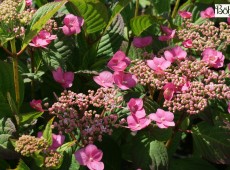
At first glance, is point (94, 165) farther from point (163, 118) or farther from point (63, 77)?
point (63, 77)

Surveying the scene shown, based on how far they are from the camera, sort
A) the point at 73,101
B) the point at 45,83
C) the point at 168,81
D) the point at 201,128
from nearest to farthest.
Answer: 1. the point at 73,101
2. the point at 168,81
3. the point at 201,128
4. the point at 45,83

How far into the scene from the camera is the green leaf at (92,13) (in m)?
1.88

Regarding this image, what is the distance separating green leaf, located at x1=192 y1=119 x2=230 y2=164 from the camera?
1729 millimetres

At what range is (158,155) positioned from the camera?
5.32ft

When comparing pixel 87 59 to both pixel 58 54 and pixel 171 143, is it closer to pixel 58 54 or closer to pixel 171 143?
pixel 58 54

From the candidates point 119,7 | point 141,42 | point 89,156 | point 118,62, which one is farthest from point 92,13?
point 89,156

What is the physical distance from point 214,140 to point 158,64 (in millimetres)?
364

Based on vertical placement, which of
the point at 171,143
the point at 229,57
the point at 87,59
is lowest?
the point at 171,143

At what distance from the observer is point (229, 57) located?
2.12 metres

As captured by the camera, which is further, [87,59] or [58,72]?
[87,59]

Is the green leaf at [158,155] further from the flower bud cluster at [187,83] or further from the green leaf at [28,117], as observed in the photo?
the green leaf at [28,117]

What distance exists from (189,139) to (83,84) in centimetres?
81

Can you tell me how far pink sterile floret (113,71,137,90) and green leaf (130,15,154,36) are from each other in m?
0.41

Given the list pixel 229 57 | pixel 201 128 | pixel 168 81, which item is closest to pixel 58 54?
pixel 168 81
